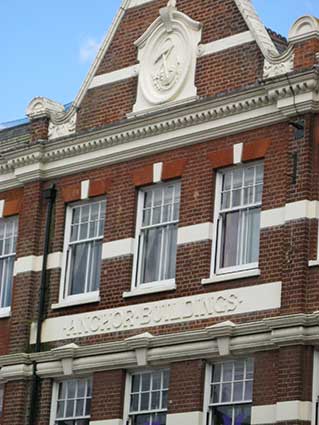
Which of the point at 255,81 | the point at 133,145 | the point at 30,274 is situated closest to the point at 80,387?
the point at 30,274

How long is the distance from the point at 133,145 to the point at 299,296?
571 cm

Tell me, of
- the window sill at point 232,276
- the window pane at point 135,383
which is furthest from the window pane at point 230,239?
the window pane at point 135,383

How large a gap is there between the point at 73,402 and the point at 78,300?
2039 millimetres

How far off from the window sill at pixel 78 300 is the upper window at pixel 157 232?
108 cm

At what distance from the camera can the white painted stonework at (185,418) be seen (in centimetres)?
2717

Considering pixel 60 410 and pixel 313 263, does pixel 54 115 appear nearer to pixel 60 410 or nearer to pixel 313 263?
pixel 60 410

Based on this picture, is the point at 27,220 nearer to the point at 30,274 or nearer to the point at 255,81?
the point at 30,274

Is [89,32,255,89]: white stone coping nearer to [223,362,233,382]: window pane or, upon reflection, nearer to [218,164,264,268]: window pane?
[218,164,264,268]: window pane

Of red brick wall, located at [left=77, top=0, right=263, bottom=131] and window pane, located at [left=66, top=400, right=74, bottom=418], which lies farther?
window pane, located at [left=66, top=400, right=74, bottom=418]

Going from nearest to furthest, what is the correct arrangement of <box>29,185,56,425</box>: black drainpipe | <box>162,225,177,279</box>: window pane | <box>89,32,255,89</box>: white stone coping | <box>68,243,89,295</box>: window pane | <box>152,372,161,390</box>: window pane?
<box>152,372,161,390</box>: window pane → <box>89,32,255,89</box>: white stone coping → <box>162,225,177,279</box>: window pane → <box>29,185,56,425</box>: black drainpipe → <box>68,243,89,295</box>: window pane

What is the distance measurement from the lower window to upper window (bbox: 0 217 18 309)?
15.3 ft

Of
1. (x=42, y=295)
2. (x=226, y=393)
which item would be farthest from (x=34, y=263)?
(x=226, y=393)

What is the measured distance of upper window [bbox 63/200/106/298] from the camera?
30438mm

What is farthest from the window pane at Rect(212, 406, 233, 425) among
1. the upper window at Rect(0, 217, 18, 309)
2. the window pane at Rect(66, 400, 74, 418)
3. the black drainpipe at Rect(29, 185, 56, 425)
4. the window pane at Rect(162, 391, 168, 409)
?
the upper window at Rect(0, 217, 18, 309)
